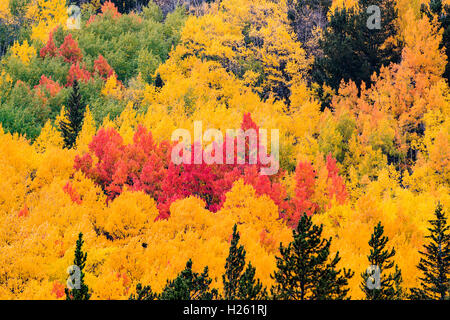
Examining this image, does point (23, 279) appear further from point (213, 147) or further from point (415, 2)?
Result: point (415, 2)

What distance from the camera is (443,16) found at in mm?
68625

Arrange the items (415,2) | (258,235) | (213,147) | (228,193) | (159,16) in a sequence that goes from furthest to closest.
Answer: (159,16)
(415,2)
(213,147)
(228,193)
(258,235)

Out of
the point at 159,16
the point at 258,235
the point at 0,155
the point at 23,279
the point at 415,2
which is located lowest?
the point at 23,279

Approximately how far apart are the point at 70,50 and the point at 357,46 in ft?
156

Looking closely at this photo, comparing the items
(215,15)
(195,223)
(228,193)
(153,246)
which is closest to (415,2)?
(215,15)

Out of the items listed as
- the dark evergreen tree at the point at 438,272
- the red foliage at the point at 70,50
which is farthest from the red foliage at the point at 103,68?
the dark evergreen tree at the point at 438,272

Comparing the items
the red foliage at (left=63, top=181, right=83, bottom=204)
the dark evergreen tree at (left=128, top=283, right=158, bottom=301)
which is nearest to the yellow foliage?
the red foliage at (left=63, top=181, right=83, bottom=204)

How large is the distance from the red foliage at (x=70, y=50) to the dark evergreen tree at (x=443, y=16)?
54.1m

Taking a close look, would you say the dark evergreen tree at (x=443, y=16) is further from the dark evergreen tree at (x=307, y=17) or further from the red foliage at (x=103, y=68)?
the red foliage at (x=103, y=68)

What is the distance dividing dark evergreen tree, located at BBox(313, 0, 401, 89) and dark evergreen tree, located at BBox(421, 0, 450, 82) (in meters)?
4.56

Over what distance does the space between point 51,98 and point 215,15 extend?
99.1ft

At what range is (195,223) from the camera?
180 feet
